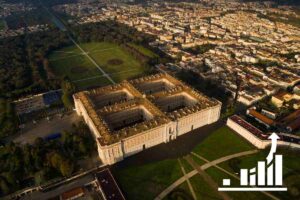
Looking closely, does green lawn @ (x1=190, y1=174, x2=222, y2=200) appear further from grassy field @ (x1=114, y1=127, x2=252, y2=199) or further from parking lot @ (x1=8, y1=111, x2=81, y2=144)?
parking lot @ (x1=8, y1=111, x2=81, y2=144)

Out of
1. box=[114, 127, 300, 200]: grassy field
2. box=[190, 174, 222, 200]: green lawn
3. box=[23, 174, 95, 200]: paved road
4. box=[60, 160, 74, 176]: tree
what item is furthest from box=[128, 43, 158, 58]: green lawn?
box=[23, 174, 95, 200]: paved road

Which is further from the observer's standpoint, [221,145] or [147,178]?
[221,145]

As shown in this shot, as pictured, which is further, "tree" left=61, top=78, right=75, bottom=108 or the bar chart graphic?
"tree" left=61, top=78, right=75, bottom=108

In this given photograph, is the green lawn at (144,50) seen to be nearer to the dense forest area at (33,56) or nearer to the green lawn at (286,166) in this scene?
the dense forest area at (33,56)

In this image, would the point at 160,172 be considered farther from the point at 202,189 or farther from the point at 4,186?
the point at 4,186

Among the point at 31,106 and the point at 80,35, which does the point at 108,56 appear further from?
the point at 31,106

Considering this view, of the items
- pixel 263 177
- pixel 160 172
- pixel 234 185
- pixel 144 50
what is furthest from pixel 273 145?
pixel 144 50

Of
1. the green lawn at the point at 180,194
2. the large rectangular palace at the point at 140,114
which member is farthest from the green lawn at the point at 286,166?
the large rectangular palace at the point at 140,114
